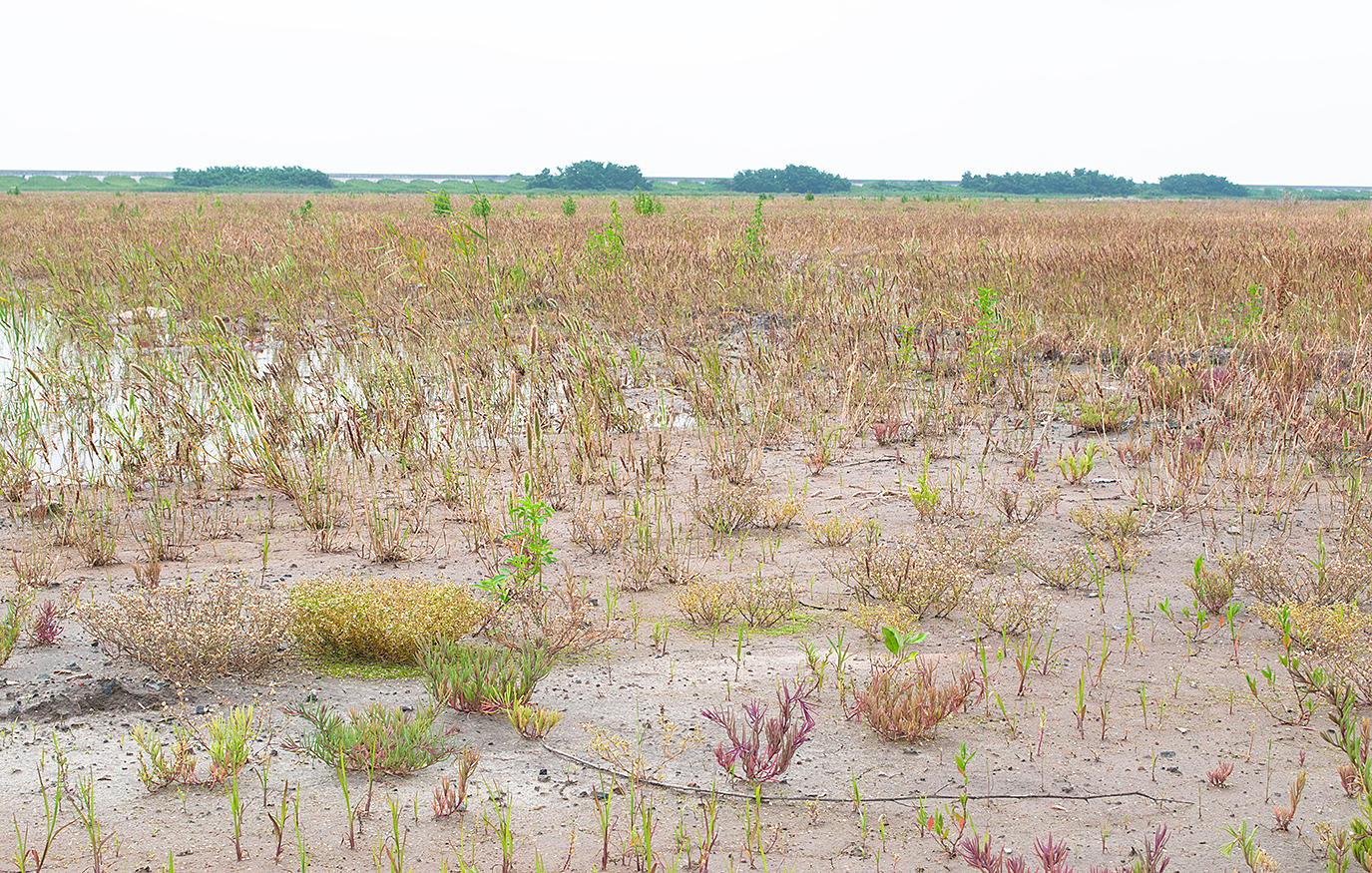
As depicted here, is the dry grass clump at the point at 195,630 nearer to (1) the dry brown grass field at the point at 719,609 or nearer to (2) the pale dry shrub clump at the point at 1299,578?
(1) the dry brown grass field at the point at 719,609

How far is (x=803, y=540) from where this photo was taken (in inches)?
189

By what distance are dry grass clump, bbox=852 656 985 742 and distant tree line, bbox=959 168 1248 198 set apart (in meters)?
97.2

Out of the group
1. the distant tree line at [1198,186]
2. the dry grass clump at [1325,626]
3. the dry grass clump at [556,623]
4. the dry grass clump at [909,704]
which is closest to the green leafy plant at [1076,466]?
the dry grass clump at [1325,626]

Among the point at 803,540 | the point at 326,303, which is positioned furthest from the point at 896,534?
the point at 326,303

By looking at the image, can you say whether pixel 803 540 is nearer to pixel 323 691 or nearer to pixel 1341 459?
pixel 323 691

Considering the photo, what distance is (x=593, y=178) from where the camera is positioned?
294 feet

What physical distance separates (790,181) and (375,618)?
96.9m

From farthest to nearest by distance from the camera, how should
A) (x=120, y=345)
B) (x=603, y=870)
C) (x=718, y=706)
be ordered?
(x=120, y=345)
(x=718, y=706)
(x=603, y=870)

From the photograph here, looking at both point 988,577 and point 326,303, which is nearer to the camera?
point 988,577

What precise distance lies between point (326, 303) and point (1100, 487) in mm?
8105

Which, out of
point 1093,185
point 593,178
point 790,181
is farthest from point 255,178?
point 1093,185

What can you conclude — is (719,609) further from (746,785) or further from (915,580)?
(746,785)

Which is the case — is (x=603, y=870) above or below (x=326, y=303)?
below

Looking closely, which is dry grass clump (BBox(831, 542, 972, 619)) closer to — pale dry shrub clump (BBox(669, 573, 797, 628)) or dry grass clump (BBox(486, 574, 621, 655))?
pale dry shrub clump (BBox(669, 573, 797, 628))
